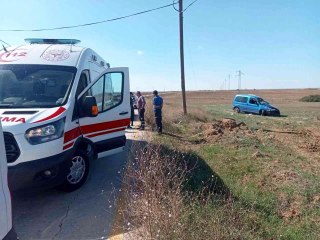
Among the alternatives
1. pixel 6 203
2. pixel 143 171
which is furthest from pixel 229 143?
pixel 6 203

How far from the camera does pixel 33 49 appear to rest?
21.4 ft

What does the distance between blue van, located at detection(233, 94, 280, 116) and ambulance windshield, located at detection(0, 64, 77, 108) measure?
26433 millimetres

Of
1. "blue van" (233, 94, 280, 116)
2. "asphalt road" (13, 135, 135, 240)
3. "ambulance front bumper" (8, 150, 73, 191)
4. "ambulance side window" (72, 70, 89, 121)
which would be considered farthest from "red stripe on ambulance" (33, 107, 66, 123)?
"blue van" (233, 94, 280, 116)

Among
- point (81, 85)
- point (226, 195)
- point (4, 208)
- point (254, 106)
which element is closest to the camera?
point (4, 208)

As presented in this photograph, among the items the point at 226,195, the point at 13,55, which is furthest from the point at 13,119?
the point at 226,195

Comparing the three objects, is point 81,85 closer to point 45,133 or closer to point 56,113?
point 56,113

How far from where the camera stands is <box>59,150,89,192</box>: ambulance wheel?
5.70 meters

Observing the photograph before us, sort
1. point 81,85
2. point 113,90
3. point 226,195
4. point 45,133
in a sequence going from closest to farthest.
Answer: point 45,133 → point 226,195 → point 81,85 → point 113,90

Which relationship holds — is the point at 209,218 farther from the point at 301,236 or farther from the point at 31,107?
the point at 31,107

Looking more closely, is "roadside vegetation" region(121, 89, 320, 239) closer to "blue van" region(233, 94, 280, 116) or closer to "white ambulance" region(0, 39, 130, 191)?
"white ambulance" region(0, 39, 130, 191)

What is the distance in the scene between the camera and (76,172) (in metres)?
5.83

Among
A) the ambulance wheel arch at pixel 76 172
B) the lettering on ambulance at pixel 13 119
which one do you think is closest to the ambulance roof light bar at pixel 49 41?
the ambulance wheel arch at pixel 76 172

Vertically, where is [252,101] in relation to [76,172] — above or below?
below

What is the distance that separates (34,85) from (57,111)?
0.96 m
